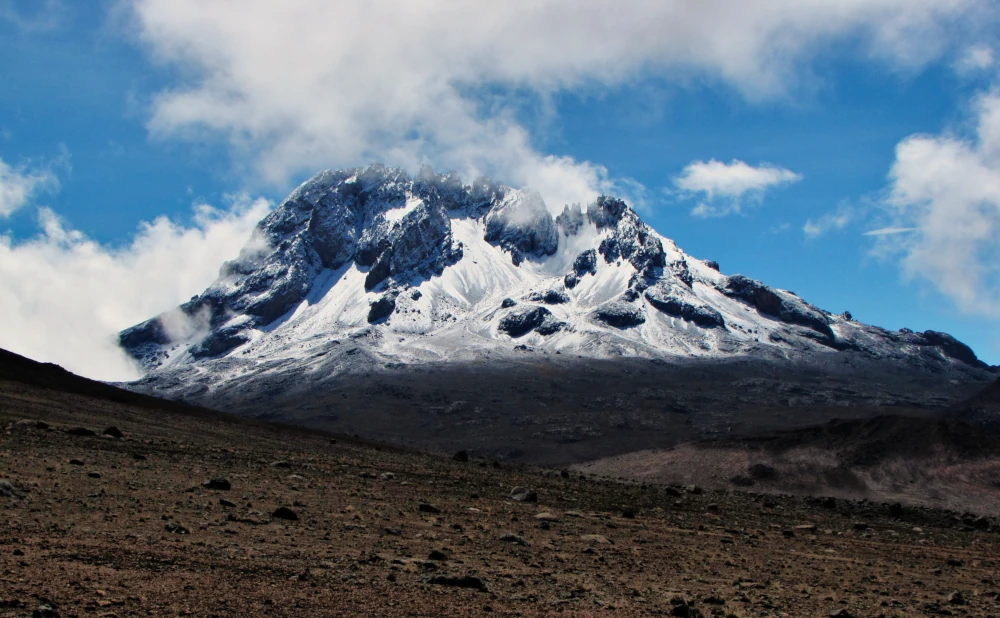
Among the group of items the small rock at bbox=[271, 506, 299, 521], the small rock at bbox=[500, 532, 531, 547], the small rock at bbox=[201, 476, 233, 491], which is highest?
the small rock at bbox=[201, 476, 233, 491]

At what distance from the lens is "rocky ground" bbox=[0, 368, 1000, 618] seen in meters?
15.4

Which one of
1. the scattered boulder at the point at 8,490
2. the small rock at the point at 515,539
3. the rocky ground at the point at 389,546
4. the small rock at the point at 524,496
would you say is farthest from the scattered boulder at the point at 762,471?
the scattered boulder at the point at 8,490

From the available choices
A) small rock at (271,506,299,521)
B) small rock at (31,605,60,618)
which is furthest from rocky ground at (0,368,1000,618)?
small rock at (31,605,60,618)

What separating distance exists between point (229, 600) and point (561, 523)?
50.7 feet

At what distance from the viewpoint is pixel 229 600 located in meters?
14.4

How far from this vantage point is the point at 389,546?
68.8 ft

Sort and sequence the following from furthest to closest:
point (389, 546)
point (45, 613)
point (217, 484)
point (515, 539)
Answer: point (217, 484)
point (515, 539)
point (389, 546)
point (45, 613)

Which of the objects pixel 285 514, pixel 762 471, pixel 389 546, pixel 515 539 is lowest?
pixel 389 546

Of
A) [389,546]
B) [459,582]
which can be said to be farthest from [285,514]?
[459,582]

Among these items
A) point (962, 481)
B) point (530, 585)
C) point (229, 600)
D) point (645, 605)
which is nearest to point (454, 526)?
point (530, 585)

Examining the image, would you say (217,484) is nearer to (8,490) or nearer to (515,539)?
(8,490)

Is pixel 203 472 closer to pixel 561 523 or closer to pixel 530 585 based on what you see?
pixel 561 523

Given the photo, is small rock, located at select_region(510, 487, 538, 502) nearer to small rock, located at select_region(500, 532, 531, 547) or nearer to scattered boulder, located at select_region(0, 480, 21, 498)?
small rock, located at select_region(500, 532, 531, 547)

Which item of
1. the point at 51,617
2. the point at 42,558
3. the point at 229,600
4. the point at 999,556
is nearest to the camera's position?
the point at 51,617
